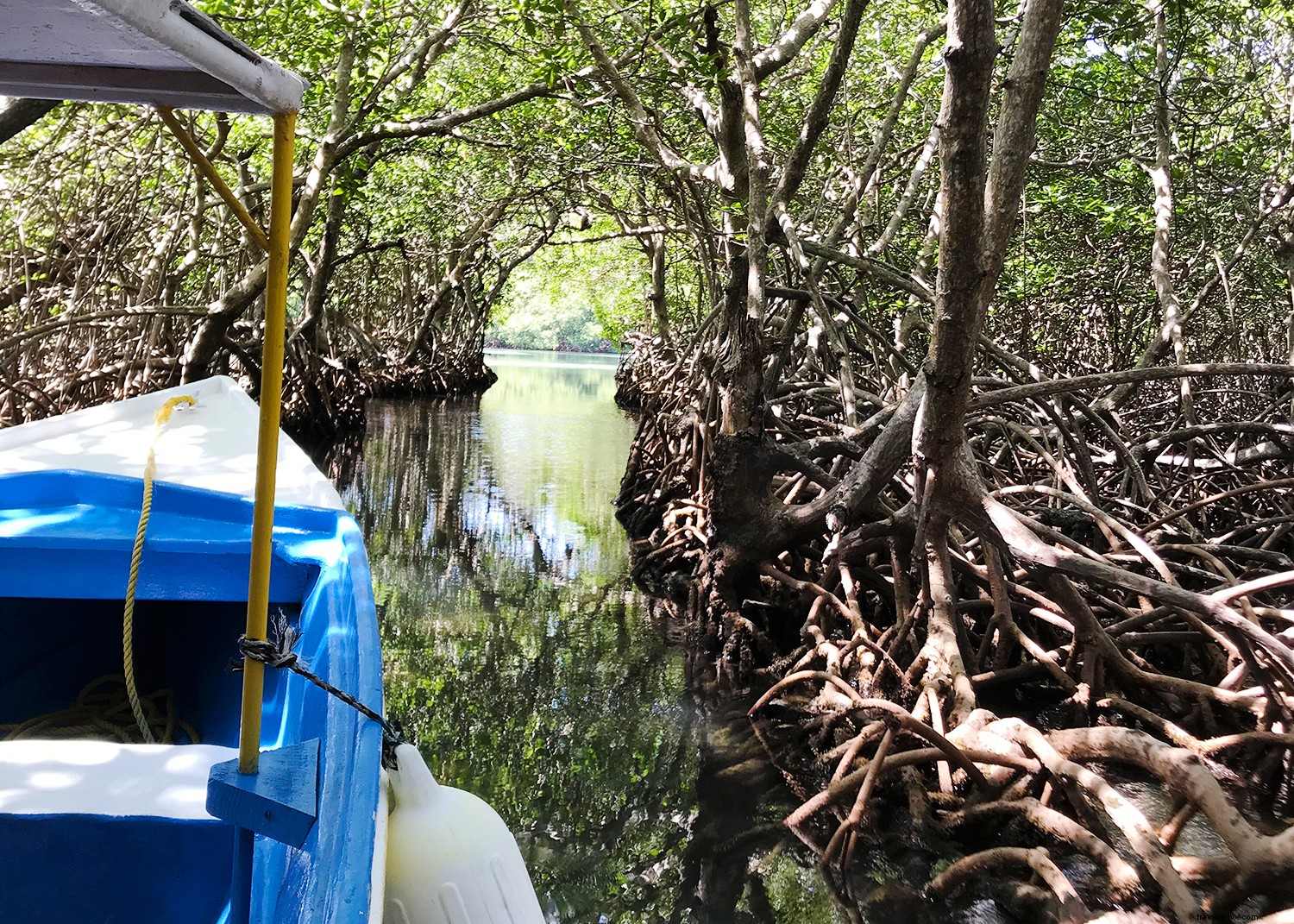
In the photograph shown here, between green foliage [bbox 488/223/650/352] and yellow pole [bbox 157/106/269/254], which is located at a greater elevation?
green foliage [bbox 488/223/650/352]

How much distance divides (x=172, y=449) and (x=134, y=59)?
249 cm

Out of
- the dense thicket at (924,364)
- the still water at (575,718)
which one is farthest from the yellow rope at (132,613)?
the dense thicket at (924,364)

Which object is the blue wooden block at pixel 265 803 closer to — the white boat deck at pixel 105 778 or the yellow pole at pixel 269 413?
the yellow pole at pixel 269 413

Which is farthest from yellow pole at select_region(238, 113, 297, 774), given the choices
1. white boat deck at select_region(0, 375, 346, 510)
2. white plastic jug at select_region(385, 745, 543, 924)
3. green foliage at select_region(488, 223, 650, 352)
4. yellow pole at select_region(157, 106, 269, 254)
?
green foliage at select_region(488, 223, 650, 352)

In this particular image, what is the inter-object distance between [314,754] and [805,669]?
3.07 meters

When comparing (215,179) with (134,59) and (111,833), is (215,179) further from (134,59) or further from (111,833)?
(111,833)

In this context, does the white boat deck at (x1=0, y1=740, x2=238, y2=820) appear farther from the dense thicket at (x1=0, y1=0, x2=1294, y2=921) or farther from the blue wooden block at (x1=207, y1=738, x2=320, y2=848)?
the dense thicket at (x1=0, y1=0, x2=1294, y2=921)

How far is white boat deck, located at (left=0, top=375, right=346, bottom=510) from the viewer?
123 inches

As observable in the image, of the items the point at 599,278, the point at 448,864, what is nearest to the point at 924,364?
the point at 448,864

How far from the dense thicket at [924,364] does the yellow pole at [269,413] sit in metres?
1.84

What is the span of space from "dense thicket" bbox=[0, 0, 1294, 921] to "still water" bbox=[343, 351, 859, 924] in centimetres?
27

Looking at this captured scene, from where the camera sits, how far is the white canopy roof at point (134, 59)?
100 centimetres

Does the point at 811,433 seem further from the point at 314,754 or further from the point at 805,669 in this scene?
the point at 314,754

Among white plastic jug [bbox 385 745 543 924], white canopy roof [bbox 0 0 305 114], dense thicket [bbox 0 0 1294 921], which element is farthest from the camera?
dense thicket [bbox 0 0 1294 921]
